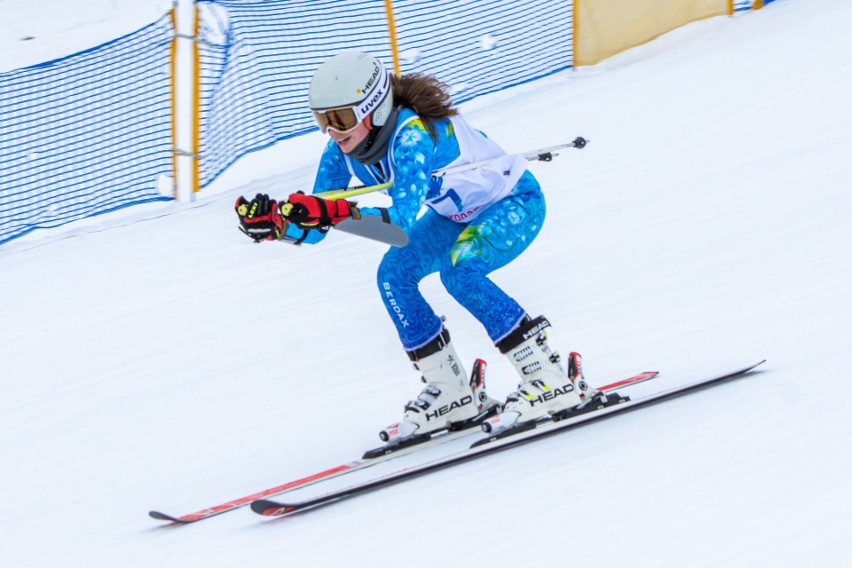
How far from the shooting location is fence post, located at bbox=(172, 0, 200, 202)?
8.52 metres

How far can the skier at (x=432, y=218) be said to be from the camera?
389 centimetres

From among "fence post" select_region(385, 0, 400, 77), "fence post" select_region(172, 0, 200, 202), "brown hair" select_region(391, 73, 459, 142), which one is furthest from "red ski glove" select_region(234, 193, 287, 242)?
"fence post" select_region(385, 0, 400, 77)

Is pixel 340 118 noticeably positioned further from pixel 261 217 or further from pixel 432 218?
pixel 432 218

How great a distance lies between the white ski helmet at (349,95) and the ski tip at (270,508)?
1.38 m

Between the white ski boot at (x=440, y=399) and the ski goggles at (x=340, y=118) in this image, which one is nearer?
the ski goggles at (x=340, y=118)

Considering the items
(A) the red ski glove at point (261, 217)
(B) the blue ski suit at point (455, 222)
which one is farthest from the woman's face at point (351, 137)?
(A) the red ski glove at point (261, 217)

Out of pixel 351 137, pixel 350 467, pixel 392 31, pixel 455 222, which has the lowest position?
pixel 350 467

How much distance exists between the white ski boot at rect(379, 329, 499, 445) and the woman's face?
0.87 meters

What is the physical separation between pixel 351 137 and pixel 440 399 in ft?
3.89

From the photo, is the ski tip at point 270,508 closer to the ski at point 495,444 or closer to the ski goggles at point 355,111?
the ski at point 495,444

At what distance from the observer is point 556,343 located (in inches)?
221

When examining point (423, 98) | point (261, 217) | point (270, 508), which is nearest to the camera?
point (270, 508)

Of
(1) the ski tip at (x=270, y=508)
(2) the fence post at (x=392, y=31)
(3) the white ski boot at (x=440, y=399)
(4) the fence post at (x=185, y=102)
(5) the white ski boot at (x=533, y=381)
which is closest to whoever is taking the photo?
(1) the ski tip at (x=270, y=508)

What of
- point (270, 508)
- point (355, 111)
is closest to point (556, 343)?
point (355, 111)
